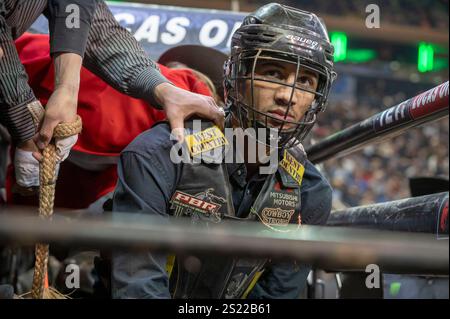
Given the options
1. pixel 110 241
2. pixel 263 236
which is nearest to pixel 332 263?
pixel 263 236

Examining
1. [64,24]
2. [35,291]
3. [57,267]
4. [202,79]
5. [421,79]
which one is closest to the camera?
[35,291]

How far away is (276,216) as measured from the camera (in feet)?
5.49

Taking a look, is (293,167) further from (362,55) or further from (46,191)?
(362,55)

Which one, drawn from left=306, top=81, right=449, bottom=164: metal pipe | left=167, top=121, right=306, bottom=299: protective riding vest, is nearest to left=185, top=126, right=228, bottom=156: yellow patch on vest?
left=167, top=121, right=306, bottom=299: protective riding vest

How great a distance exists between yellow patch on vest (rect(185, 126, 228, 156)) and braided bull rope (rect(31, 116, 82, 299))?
0.26m

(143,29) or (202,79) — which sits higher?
(143,29)

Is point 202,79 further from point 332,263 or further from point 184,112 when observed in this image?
point 332,263

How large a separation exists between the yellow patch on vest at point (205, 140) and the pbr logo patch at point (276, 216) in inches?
7.5

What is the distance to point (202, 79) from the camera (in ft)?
7.65

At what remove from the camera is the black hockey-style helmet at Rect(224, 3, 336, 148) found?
1609mm

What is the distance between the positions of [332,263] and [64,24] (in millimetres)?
1146

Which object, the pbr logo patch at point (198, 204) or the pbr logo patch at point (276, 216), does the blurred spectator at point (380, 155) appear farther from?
the pbr logo patch at point (198, 204)

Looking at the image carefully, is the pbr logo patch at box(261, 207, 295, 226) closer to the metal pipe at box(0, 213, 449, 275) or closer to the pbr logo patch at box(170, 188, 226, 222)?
the pbr logo patch at box(170, 188, 226, 222)

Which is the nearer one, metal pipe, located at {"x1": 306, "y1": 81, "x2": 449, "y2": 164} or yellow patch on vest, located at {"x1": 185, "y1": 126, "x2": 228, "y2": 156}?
yellow patch on vest, located at {"x1": 185, "y1": 126, "x2": 228, "y2": 156}
